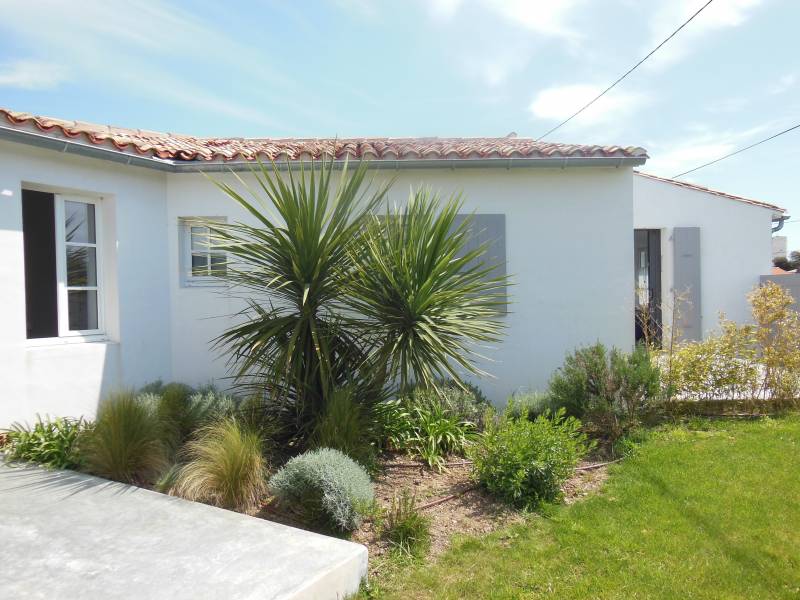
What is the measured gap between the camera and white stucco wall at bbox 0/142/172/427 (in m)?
5.40

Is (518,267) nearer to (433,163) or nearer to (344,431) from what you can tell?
(433,163)

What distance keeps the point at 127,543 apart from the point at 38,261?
537cm

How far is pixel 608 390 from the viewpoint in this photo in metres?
5.91

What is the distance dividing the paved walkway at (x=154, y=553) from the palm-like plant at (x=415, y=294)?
6.55 ft

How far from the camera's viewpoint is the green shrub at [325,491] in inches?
148

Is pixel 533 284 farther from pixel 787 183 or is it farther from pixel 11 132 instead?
pixel 787 183

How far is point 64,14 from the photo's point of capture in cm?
698

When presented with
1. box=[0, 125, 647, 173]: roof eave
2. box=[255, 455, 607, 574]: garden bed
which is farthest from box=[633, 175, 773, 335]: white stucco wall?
box=[255, 455, 607, 574]: garden bed

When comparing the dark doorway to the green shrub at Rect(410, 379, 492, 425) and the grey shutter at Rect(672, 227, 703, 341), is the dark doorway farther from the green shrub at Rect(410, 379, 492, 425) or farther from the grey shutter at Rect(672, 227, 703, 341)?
the green shrub at Rect(410, 379, 492, 425)

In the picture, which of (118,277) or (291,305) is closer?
(291,305)

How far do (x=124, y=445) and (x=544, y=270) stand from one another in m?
5.65

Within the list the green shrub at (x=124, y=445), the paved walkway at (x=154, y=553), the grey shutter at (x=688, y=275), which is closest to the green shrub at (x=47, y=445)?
the green shrub at (x=124, y=445)

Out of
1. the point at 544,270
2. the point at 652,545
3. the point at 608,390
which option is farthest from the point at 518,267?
the point at 652,545

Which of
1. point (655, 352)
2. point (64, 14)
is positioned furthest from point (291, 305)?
point (64, 14)
